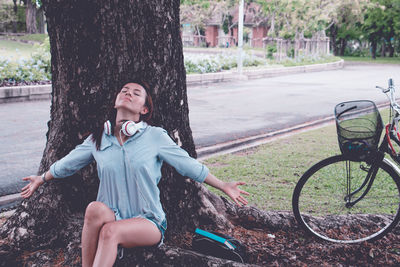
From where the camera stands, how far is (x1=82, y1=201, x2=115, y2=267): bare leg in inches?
112

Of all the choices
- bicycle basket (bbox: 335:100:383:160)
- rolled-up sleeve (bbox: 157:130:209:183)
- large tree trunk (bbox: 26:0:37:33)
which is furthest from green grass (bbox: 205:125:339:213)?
large tree trunk (bbox: 26:0:37:33)

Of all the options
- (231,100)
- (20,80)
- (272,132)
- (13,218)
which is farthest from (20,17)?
(13,218)

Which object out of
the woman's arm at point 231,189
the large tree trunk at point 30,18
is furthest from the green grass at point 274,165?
the large tree trunk at point 30,18

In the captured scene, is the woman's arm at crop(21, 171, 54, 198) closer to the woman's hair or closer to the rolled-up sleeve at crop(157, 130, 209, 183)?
the woman's hair

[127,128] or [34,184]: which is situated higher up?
[127,128]

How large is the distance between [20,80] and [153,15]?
40.9 feet

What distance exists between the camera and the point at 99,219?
2834 millimetres

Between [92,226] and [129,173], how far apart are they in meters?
0.40

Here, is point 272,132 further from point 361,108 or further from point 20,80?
point 20,80

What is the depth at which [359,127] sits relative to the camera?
3.77 m

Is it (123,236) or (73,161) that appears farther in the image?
(73,161)

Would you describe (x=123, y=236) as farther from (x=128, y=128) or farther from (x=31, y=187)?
(x=31, y=187)

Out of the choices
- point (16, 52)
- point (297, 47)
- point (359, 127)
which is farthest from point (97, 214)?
point (297, 47)

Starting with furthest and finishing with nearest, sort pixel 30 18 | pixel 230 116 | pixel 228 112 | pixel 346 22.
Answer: pixel 30 18, pixel 346 22, pixel 228 112, pixel 230 116
